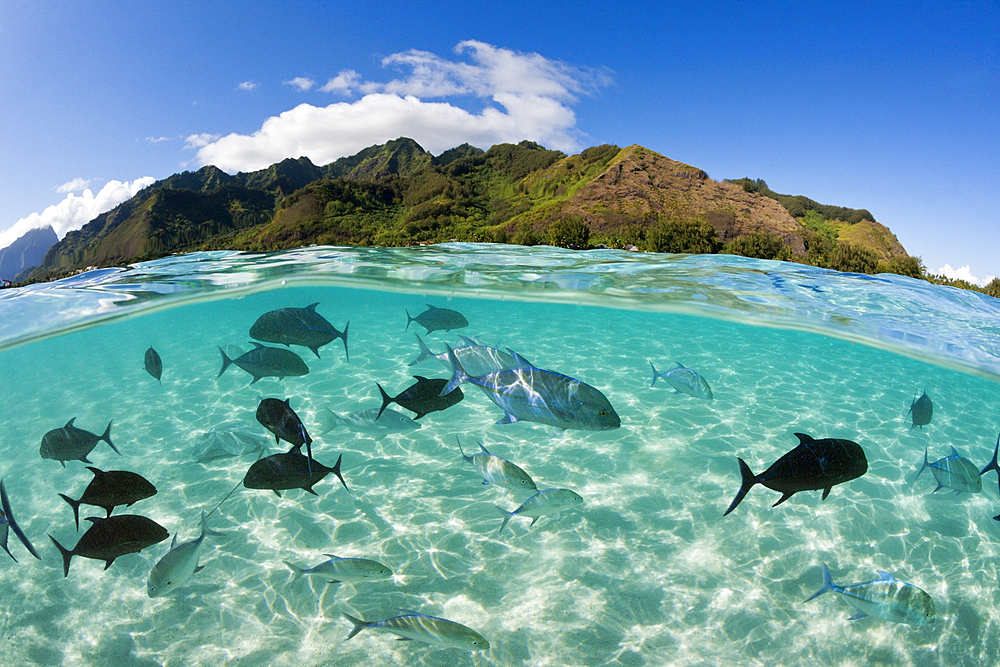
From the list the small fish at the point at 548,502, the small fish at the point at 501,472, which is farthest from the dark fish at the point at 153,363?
the small fish at the point at 548,502

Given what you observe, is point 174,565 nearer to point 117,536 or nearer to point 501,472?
point 117,536

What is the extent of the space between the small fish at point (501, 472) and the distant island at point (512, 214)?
15635 millimetres

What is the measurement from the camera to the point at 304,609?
4.71 meters

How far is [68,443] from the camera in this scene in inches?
173

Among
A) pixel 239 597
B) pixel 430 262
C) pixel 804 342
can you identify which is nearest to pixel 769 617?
pixel 239 597

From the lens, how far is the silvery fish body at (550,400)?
107 inches

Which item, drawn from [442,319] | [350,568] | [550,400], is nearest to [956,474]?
[550,400]

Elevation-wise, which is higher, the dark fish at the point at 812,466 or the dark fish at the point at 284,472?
the dark fish at the point at 812,466

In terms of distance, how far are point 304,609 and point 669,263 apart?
14.3 meters

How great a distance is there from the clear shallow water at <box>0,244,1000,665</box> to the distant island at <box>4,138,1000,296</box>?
3.65 metres

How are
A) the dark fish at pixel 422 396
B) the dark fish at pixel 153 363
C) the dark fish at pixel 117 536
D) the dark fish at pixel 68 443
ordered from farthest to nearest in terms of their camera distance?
1. the dark fish at pixel 153 363
2. the dark fish at pixel 68 443
3. the dark fish at pixel 422 396
4. the dark fish at pixel 117 536

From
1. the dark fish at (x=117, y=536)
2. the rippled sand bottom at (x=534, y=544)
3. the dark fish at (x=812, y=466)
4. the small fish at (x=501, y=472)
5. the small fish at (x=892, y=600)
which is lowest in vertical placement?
the rippled sand bottom at (x=534, y=544)

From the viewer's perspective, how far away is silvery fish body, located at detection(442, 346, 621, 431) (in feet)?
8.95

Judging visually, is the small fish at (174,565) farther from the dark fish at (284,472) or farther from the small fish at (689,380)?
the small fish at (689,380)
